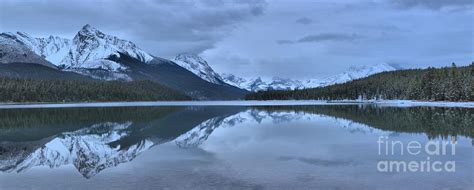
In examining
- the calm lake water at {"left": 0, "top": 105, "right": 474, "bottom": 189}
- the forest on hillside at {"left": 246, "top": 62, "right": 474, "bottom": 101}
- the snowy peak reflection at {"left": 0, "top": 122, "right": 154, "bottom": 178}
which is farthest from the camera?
the forest on hillside at {"left": 246, "top": 62, "right": 474, "bottom": 101}

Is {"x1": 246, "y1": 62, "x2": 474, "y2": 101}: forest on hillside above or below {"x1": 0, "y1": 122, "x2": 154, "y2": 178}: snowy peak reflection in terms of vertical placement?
above

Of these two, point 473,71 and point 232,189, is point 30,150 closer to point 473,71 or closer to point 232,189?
point 232,189

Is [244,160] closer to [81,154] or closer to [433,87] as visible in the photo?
[81,154]

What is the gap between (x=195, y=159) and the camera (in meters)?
24.7

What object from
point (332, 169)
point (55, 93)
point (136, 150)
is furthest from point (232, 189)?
point (55, 93)

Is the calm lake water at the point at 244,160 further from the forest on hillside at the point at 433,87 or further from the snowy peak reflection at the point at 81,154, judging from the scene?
the forest on hillside at the point at 433,87

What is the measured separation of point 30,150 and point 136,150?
23.4ft

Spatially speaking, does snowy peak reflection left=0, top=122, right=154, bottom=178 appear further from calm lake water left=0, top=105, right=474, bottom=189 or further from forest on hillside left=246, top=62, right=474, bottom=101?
forest on hillside left=246, top=62, right=474, bottom=101

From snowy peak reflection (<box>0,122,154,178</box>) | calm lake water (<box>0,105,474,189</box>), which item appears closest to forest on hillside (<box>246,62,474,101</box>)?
calm lake water (<box>0,105,474,189</box>)

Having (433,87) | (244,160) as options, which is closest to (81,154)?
(244,160)

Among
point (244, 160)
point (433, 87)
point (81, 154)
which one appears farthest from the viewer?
point (433, 87)

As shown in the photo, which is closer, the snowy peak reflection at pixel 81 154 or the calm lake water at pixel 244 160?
the calm lake water at pixel 244 160

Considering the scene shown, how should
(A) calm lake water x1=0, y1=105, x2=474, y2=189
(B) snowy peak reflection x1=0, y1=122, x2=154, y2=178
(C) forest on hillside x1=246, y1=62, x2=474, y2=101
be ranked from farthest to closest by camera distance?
(C) forest on hillside x1=246, y1=62, x2=474, y2=101, (B) snowy peak reflection x1=0, y1=122, x2=154, y2=178, (A) calm lake water x1=0, y1=105, x2=474, y2=189

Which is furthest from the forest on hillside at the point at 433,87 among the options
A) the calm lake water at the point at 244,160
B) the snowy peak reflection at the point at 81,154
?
the snowy peak reflection at the point at 81,154
